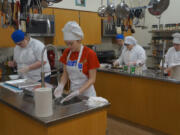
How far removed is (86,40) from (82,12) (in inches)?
26.1

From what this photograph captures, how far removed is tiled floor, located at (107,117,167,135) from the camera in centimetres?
301

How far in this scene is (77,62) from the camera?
Result: 2.12 metres

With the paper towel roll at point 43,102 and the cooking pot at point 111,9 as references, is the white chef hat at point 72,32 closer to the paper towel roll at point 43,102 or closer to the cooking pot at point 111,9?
the paper towel roll at point 43,102

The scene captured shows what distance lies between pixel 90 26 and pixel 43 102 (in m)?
3.72

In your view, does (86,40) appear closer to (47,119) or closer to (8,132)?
(8,132)

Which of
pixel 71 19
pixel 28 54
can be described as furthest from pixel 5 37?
pixel 71 19

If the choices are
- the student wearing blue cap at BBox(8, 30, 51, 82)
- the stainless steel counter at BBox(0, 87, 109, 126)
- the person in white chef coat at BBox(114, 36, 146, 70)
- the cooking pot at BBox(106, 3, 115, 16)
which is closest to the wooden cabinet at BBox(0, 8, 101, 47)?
the student wearing blue cap at BBox(8, 30, 51, 82)

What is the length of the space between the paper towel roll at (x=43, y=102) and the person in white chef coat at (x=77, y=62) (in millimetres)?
463

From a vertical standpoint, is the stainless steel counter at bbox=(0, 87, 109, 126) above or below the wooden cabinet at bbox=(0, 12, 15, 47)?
below

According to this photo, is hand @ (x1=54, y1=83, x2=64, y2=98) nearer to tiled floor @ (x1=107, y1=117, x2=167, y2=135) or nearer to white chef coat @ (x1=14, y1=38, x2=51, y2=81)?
white chef coat @ (x1=14, y1=38, x2=51, y2=81)

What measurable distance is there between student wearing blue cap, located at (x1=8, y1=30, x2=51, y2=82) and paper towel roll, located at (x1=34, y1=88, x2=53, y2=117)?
1.19 meters

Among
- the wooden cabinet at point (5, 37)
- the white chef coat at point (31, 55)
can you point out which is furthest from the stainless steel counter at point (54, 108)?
the wooden cabinet at point (5, 37)

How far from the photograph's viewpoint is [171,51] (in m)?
3.67

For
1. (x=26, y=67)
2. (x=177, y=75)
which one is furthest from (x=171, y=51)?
(x=26, y=67)
